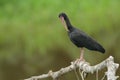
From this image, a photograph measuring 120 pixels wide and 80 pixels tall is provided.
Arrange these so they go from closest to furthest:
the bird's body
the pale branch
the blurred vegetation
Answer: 1. the pale branch
2. the bird's body
3. the blurred vegetation

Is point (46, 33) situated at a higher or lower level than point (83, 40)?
higher

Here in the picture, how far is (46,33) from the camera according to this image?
33.8 feet

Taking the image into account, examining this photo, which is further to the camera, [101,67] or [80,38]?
[80,38]

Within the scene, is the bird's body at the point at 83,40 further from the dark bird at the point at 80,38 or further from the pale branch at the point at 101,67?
the pale branch at the point at 101,67

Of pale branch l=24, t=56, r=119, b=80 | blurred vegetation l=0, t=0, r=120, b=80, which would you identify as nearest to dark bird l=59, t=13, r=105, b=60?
pale branch l=24, t=56, r=119, b=80

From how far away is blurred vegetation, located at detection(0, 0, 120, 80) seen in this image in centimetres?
1007

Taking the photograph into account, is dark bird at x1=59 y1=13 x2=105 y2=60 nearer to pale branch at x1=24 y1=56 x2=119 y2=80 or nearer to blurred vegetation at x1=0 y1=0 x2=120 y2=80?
pale branch at x1=24 y1=56 x2=119 y2=80

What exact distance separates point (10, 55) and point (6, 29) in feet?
1.21

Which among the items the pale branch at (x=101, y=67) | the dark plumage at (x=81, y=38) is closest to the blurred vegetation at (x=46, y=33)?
the dark plumage at (x=81, y=38)

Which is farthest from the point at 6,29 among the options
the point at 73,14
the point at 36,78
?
the point at 36,78

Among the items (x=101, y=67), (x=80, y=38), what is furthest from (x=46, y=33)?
(x=101, y=67)

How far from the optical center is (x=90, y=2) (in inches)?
405

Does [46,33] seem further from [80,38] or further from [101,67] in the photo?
[101,67]

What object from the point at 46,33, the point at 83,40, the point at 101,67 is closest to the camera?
the point at 101,67
